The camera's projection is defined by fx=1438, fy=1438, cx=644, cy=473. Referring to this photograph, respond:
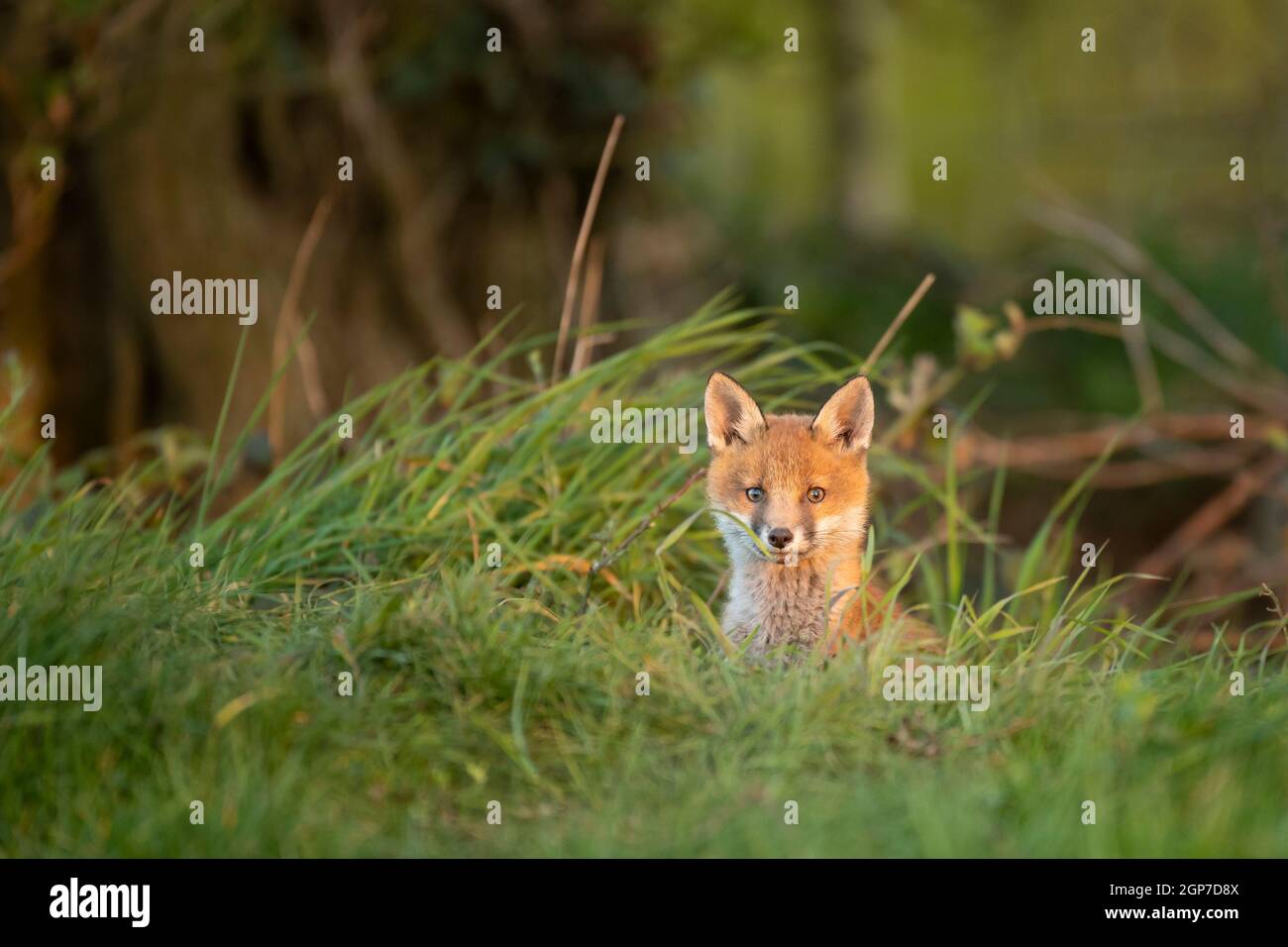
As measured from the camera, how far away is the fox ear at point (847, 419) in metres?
4.68

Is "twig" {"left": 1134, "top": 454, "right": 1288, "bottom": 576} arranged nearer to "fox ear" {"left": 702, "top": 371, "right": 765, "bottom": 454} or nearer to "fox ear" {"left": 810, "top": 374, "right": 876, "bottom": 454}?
"fox ear" {"left": 810, "top": 374, "right": 876, "bottom": 454}

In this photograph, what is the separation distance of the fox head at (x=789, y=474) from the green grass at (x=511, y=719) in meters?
0.34

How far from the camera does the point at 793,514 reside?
4551 mm

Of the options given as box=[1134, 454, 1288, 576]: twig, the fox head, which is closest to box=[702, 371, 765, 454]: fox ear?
the fox head

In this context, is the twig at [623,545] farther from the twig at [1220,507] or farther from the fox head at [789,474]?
the twig at [1220,507]

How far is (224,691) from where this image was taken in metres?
3.70

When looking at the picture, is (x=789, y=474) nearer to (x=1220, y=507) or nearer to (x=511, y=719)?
(x=511, y=719)

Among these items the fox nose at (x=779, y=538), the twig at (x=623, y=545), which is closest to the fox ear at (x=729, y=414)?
the twig at (x=623, y=545)

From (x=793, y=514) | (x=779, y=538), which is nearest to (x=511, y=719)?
(x=779, y=538)

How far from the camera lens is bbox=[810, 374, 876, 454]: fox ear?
15.4 ft

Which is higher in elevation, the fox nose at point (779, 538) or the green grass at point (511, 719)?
the fox nose at point (779, 538)

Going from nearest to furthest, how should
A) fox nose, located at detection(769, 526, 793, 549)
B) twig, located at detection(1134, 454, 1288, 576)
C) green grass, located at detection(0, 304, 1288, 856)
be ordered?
green grass, located at detection(0, 304, 1288, 856) → fox nose, located at detection(769, 526, 793, 549) → twig, located at detection(1134, 454, 1288, 576)

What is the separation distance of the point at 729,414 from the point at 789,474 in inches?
13.6

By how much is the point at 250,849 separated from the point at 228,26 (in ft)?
24.7
